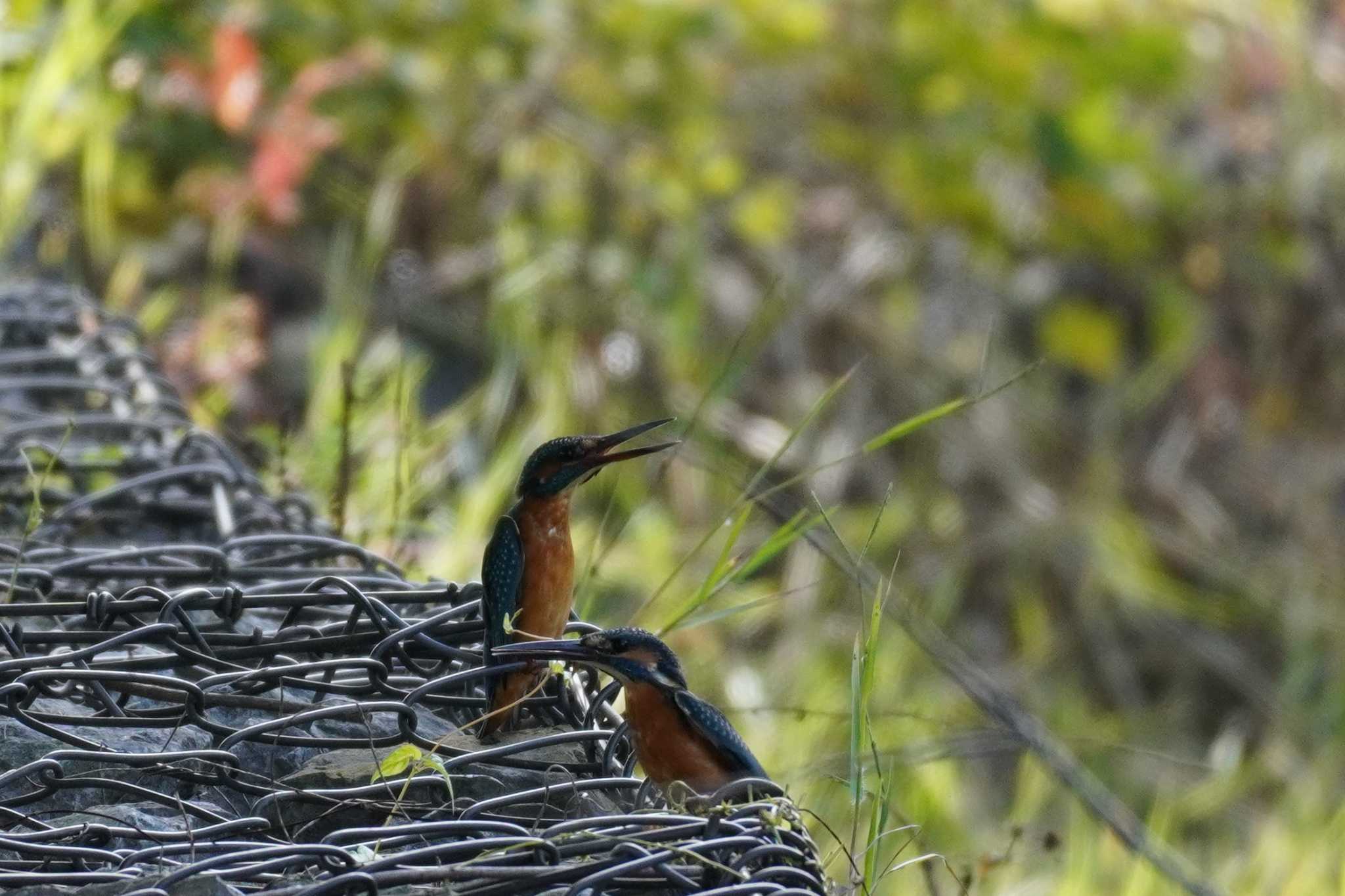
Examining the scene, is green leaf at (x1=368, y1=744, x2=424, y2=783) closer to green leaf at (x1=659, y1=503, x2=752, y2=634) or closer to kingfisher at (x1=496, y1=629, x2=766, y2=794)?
kingfisher at (x1=496, y1=629, x2=766, y2=794)

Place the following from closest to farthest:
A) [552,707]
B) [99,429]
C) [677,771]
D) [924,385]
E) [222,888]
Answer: [222,888] → [677,771] → [552,707] → [99,429] → [924,385]

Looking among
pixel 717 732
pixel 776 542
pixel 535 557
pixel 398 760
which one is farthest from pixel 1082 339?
pixel 398 760

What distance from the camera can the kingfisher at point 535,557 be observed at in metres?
1.79

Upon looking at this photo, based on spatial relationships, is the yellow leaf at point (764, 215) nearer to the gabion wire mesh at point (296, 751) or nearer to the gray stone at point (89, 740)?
the gabion wire mesh at point (296, 751)

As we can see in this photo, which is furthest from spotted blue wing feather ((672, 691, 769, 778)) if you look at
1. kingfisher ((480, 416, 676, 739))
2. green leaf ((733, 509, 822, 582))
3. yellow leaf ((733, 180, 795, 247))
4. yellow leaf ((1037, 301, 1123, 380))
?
yellow leaf ((1037, 301, 1123, 380))

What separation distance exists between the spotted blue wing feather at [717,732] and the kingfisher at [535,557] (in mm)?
220

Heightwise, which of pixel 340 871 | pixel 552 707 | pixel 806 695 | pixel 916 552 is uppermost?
pixel 340 871

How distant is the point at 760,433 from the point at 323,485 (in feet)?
9.27

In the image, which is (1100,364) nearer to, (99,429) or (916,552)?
(916,552)

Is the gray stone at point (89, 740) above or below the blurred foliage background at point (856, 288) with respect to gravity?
above

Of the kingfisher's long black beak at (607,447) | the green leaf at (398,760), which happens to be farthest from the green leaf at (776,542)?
the green leaf at (398,760)

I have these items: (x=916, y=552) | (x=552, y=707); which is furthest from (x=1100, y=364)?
(x=552, y=707)

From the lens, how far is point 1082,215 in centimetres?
664

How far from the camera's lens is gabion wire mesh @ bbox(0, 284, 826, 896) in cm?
134
